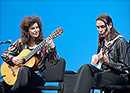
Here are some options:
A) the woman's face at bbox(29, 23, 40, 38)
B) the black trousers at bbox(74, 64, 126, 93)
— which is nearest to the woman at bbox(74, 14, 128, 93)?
the black trousers at bbox(74, 64, 126, 93)

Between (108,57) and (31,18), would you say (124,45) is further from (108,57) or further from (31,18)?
(31,18)

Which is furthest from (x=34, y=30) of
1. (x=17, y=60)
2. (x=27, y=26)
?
(x=17, y=60)

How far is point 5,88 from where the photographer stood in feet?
9.34

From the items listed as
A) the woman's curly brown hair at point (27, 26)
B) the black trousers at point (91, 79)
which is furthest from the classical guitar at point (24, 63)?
the black trousers at point (91, 79)

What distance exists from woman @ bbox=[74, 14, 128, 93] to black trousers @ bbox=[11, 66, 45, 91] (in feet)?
1.96

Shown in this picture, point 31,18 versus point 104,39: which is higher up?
point 31,18

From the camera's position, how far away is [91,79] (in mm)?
2227

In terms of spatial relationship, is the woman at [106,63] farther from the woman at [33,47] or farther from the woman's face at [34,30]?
the woman's face at [34,30]

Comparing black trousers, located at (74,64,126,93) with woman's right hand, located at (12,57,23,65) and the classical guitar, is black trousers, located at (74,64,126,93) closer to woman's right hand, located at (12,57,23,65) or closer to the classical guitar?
the classical guitar

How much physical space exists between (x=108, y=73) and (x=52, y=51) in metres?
0.80

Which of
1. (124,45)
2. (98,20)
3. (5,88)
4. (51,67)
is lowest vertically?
(5,88)

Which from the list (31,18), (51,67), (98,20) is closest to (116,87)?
(98,20)

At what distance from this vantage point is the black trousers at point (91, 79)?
2.17 meters

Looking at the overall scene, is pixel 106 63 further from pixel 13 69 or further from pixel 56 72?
pixel 13 69
